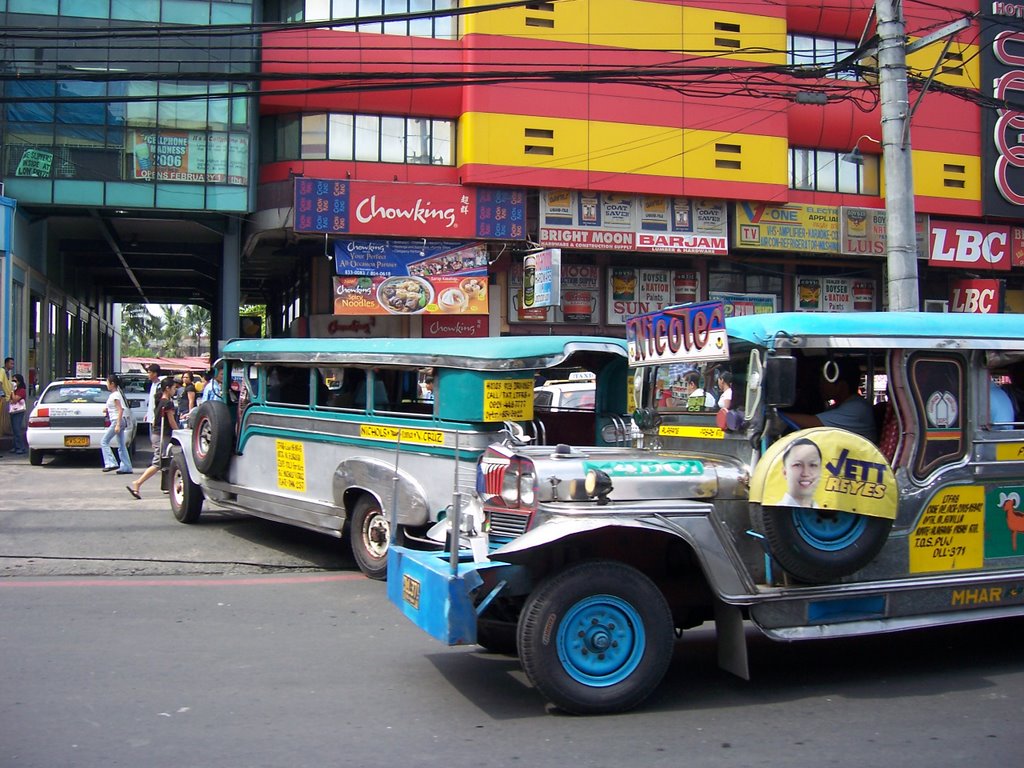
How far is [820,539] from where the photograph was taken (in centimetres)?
502

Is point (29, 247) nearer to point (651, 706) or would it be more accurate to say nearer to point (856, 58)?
point (856, 58)

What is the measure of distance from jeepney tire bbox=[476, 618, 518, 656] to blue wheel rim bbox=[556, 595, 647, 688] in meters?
0.57

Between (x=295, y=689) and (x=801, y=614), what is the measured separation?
2.81 m

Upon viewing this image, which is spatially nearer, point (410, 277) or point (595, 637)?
point (595, 637)

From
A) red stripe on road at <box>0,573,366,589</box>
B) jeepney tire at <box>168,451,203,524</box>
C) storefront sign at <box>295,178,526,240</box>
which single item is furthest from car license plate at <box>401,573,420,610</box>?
storefront sign at <box>295,178,526,240</box>

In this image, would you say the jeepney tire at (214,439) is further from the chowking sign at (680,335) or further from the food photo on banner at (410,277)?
the food photo on banner at (410,277)

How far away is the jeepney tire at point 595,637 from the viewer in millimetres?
4660

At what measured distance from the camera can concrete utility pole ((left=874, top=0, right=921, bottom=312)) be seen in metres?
11.0

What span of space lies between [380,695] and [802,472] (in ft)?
8.43

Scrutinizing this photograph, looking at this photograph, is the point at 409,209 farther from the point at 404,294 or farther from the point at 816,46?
the point at 816,46

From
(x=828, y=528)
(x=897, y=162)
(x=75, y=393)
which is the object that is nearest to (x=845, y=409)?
(x=828, y=528)

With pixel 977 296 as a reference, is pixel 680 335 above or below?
below

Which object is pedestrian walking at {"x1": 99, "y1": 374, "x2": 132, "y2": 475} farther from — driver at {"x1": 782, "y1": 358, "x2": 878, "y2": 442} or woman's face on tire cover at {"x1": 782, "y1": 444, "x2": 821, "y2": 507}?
woman's face on tire cover at {"x1": 782, "y1": 444, "x2": 821, "y2": 507}

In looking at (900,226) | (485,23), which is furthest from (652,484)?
(485,23)
